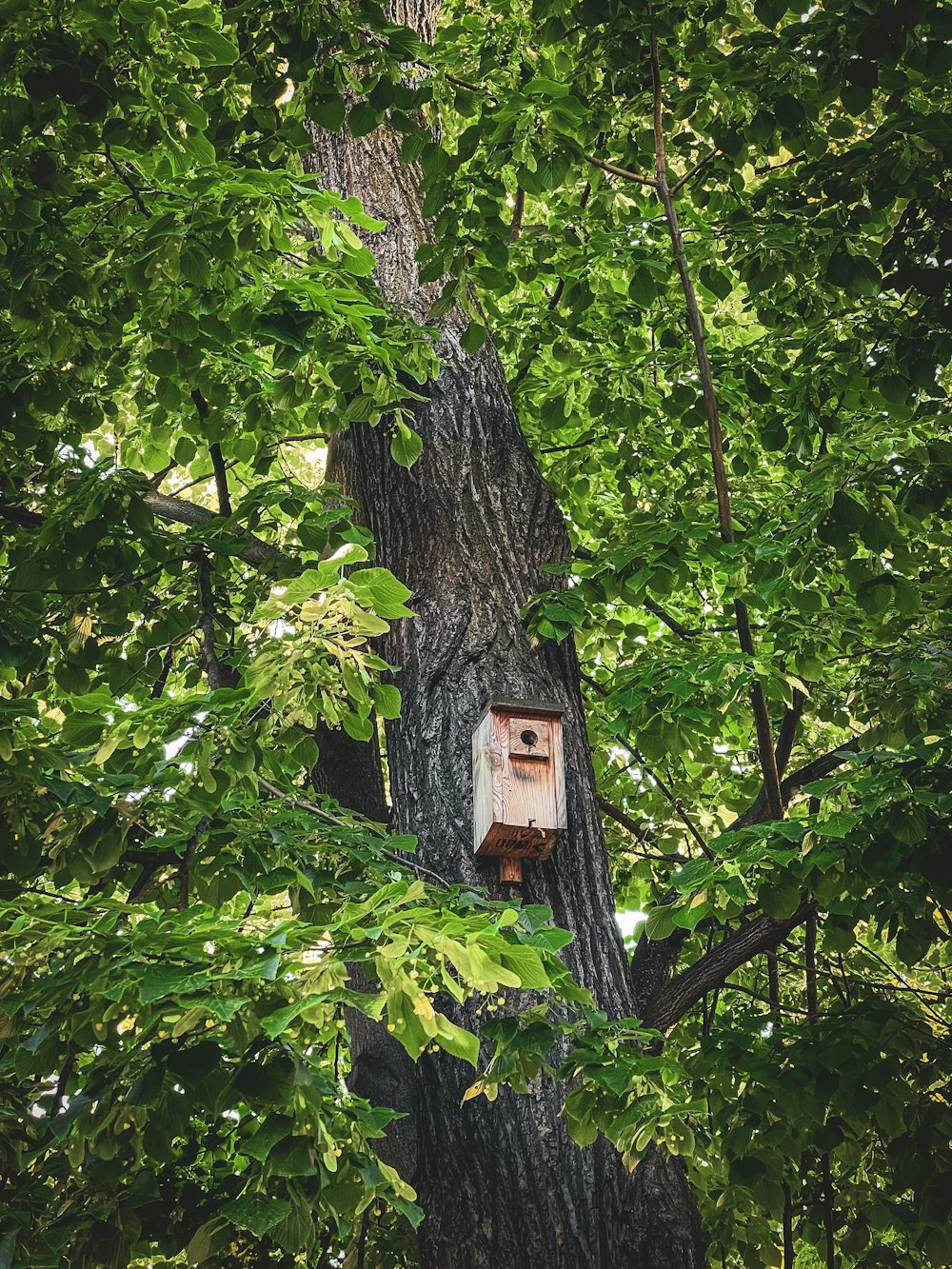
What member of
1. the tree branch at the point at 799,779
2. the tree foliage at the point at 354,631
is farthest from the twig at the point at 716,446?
the tree branch at the point at 799,779

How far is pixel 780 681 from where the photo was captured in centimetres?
354

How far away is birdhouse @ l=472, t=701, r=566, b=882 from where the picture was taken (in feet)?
9.39

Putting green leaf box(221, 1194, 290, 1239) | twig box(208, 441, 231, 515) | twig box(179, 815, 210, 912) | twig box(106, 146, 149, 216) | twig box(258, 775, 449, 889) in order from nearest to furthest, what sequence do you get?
green leaf box(221, 1194, 290, 1239) < twig box(179, 815, 210, 912) < twig box(258, 775, 449, 889) < twig box(106, 146, 149, 216) < twig box(208, 441, 231, 515)

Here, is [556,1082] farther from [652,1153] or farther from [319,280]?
[319,280]

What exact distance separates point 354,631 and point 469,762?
1.04 metres

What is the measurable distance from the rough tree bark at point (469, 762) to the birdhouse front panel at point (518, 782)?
0.11 m

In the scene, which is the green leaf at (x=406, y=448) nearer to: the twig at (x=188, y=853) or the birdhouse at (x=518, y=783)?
the birdhouse at (x=518, y=783)

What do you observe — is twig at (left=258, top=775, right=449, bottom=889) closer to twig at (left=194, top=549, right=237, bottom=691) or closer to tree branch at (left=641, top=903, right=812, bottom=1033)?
twig at (left=194, top=549, right=237, bottom=691)

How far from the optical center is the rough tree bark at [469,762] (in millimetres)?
2590

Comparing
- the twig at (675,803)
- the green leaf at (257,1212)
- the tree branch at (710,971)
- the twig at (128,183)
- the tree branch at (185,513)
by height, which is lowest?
the tree branch at (710,971)

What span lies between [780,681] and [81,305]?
2.34 m

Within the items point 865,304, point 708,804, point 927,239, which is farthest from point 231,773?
point 708,804

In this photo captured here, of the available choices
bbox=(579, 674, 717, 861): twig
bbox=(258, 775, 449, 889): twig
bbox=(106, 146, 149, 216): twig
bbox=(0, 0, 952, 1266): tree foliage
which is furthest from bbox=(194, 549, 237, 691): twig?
bbox=(579, 674, 717, 861): twig

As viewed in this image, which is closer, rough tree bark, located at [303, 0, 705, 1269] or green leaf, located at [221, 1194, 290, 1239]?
green leaf, located at [221, 1194, 290, 1239]
